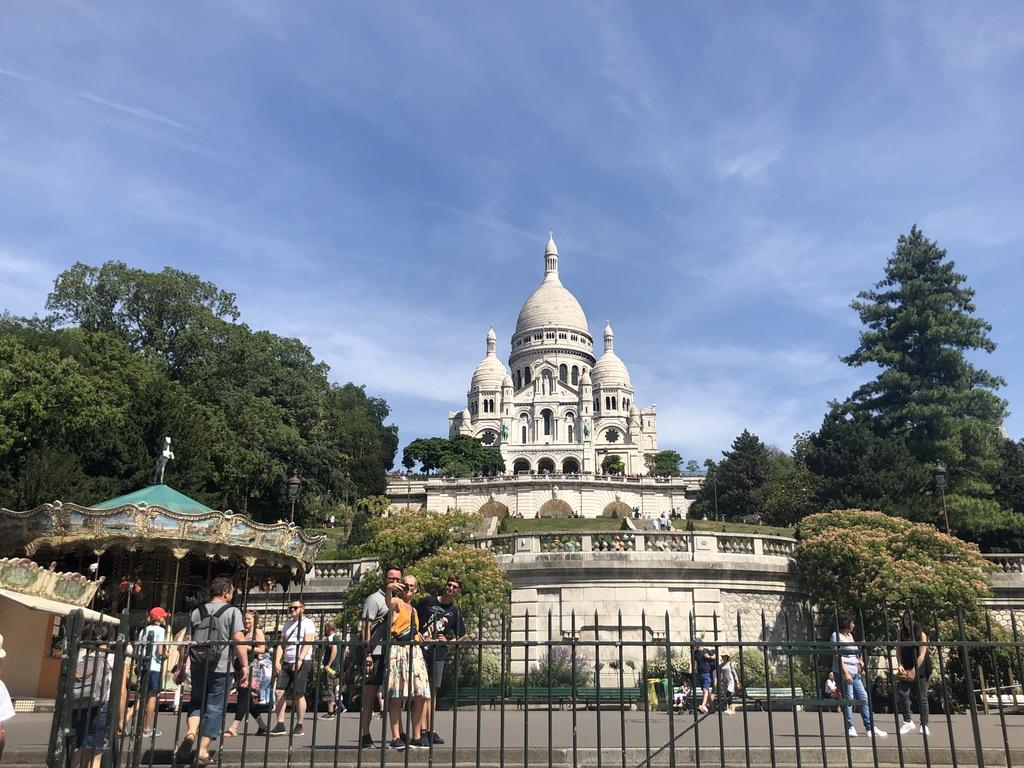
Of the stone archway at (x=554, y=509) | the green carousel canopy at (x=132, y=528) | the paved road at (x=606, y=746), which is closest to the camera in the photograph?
the paved road at (x=606, y=746)

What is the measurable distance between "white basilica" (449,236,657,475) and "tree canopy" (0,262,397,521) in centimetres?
4057

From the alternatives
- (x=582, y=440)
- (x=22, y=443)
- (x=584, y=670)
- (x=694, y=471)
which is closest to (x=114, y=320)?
(x=22, y=443)

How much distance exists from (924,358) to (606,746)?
41408 millimetres

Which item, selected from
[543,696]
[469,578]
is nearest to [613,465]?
[469,578]

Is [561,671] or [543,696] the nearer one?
[543,696]

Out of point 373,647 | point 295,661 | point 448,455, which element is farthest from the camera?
point 448,455

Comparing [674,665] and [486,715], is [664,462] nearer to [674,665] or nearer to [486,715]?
[674,665]

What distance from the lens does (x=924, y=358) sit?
146 feet

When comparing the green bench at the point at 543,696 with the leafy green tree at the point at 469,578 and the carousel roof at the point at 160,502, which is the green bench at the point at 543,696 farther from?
the carousel roof at the point at 160,502

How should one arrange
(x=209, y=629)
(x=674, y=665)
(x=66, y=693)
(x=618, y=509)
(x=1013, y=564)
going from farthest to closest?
(x=618, y=509), (x=1013, y=564), (x=674, y=665), (x=209, y=629), (x=66, y=693)

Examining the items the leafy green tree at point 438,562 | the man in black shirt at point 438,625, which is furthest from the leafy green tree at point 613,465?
the man in black shirt at point 438,625

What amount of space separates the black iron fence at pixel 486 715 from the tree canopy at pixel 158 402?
18.1 meters

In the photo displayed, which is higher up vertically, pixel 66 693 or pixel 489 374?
pixel 489 374

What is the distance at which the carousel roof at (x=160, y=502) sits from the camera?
17.2 metres
